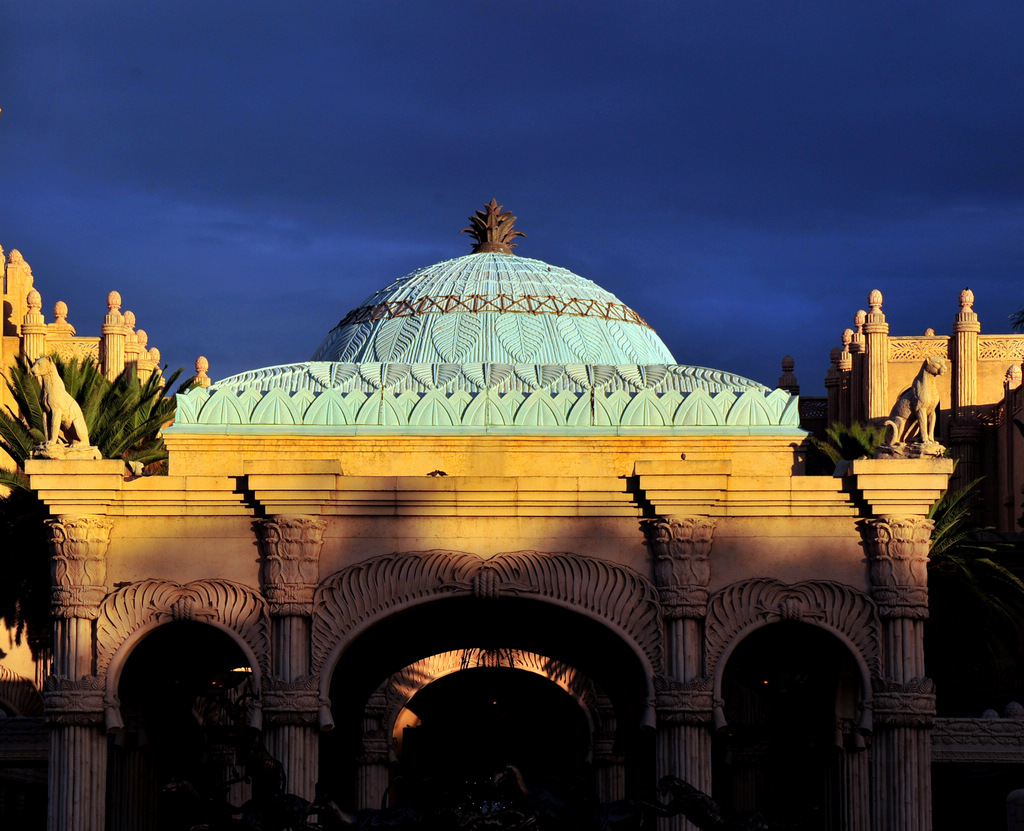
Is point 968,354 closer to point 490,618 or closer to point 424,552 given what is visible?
point 490,618

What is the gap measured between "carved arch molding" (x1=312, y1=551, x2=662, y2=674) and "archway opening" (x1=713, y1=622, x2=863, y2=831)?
6.72 feet

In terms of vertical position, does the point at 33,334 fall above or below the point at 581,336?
above

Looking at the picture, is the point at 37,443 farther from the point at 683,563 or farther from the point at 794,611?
the point at 794,611

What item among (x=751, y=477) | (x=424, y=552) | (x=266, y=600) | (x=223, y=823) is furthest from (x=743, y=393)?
(x=223, y=823)

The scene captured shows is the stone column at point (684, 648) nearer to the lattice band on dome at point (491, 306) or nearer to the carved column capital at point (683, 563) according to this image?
the carved column capital at point (683, 563)

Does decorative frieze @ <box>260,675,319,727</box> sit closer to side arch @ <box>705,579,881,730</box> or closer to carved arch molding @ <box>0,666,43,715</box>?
side arch @ <box>705,579,881,730</box>

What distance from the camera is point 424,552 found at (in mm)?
23234

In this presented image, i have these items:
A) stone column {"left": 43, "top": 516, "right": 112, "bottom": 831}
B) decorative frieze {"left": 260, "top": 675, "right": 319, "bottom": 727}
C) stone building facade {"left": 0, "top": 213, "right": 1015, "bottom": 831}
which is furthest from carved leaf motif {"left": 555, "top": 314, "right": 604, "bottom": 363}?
stone column {"left": 43, "top": 516, "right": 112, "bottom": 831}

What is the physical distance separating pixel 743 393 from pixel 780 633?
145 inches

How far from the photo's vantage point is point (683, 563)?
22969 mm

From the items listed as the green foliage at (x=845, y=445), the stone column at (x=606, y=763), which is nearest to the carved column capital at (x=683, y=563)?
the stone column at (x=606, y=763)

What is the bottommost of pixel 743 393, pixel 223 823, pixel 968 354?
pixel 223 823

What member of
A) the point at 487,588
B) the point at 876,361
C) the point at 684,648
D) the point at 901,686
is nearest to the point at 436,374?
the point at 487,588

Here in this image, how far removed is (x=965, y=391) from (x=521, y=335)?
81.4 ft
